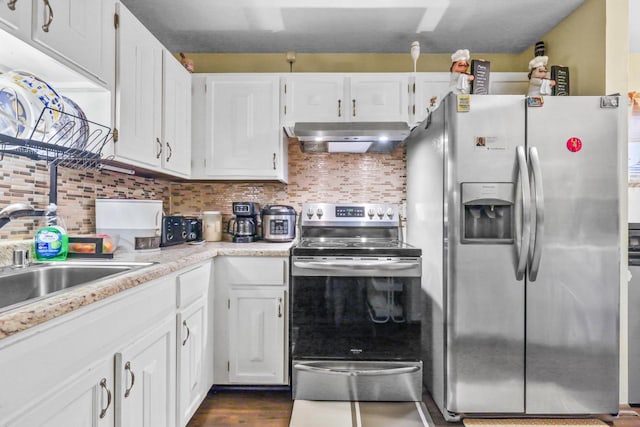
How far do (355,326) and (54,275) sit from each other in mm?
1413

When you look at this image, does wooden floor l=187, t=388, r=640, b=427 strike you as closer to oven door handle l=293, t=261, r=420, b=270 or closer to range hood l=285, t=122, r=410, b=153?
oven door handle l=293, t=261, r=420, b=270

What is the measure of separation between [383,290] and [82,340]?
4.81ft

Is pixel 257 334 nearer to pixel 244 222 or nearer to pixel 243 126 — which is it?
pixel 244 222

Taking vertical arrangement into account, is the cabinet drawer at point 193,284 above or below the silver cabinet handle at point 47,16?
below

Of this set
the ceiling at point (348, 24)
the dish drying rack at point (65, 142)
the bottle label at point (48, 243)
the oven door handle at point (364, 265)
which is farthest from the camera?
the ceiling at point (348, 24)

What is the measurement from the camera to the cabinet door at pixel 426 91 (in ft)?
8.04

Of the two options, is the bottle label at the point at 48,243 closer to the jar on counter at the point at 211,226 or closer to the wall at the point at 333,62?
the jar on counter at the point at 211,226

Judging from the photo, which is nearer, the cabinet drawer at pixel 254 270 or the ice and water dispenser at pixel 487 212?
the ice and water dispenser at pixel 487 212

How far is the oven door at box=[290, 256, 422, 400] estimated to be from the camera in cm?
202

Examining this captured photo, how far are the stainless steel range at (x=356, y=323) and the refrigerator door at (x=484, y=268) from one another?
244 mm

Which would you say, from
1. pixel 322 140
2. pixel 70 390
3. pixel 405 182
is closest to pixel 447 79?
pixel 405 182

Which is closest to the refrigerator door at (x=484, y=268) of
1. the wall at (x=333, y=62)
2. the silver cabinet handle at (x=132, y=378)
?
the wall at (x=333, y=62)

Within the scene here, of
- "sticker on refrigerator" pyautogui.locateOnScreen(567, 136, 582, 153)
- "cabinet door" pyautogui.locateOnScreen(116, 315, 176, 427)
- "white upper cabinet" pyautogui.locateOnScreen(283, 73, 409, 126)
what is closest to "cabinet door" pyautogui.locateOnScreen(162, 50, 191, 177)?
"white upper cabinet" pyautogui.locateOnScreen(283, 73, 409, 126)

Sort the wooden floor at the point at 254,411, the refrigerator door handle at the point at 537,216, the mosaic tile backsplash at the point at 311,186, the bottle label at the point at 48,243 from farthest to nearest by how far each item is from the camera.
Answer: the mosaic tile backsplash at the point at 311,186 → the wooden floor at the point at 254,411 → the refrigerator door handle at the point at 537,216 → the bottle label at the point at 48,243
